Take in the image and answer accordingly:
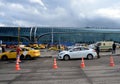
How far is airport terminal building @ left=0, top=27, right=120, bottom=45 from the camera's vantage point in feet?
535

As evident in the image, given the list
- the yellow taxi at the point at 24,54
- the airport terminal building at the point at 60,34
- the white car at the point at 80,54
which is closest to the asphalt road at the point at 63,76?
the white car at the point at 80,54

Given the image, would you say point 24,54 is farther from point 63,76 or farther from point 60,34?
point 60,34

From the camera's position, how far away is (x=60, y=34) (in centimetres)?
17125

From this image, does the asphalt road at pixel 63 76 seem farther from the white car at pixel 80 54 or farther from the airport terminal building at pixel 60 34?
the airport terminal building at pixel 60 34

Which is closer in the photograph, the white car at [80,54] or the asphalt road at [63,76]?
the asphalt road at [63,76]

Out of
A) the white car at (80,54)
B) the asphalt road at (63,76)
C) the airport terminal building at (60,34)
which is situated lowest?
the asphalt road at (63,76)

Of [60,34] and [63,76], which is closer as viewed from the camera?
[63,76]

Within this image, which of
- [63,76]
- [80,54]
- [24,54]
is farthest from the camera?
[24,54]

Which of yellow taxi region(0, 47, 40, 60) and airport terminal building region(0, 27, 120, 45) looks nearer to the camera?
yellow taxi region(0, 47, 40, 60)

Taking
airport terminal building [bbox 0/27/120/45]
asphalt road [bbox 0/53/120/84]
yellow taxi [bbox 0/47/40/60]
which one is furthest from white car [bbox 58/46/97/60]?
airport terminal building [bbox 0/27/120/45]

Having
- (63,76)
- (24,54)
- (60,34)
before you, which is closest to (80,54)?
(24,54)

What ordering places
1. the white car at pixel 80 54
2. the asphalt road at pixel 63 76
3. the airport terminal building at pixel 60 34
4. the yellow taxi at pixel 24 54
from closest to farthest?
the asphalt road at pixel 63 76, the white car at pixel 80 54, the yellow taxi at pixel 24 54, the airport terminal building at pixel 60 34

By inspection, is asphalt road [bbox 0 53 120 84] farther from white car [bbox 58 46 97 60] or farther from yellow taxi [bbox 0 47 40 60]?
yellow taxi [bbox 0 47 40 60]

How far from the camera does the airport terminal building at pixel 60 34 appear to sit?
163000 mm
